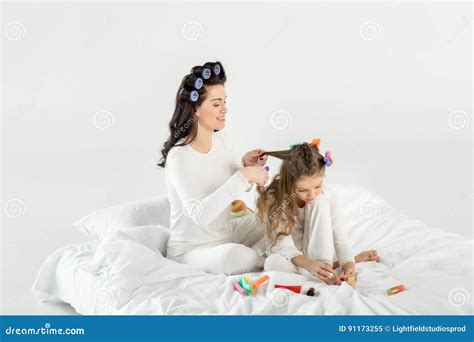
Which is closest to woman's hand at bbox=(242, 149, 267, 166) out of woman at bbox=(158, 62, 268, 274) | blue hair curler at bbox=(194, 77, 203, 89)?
woman at bbox=(158, 62, 268, 274)

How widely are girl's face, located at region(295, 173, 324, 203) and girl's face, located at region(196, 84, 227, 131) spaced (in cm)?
44

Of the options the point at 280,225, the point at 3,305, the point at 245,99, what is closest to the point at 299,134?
the point at 245,99

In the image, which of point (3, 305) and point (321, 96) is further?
point (321, 96)

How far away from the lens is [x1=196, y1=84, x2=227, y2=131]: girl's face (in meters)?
3.70

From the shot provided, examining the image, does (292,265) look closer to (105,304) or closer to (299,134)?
(105,304)

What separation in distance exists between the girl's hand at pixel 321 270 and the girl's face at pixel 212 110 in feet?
2.39

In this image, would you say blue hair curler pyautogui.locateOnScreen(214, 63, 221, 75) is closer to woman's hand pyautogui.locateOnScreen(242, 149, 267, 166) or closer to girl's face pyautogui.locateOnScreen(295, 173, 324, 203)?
woman's hand pyautogui.locateOnScreen(242, 149, 267, 166)

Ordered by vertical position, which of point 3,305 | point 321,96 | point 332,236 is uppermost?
point 321,96

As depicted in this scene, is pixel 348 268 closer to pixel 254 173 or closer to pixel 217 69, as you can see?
pixel 254 173

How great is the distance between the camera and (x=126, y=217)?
162 inches

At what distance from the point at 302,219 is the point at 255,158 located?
347 millimetres

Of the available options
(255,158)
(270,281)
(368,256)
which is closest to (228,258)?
(270,281)
